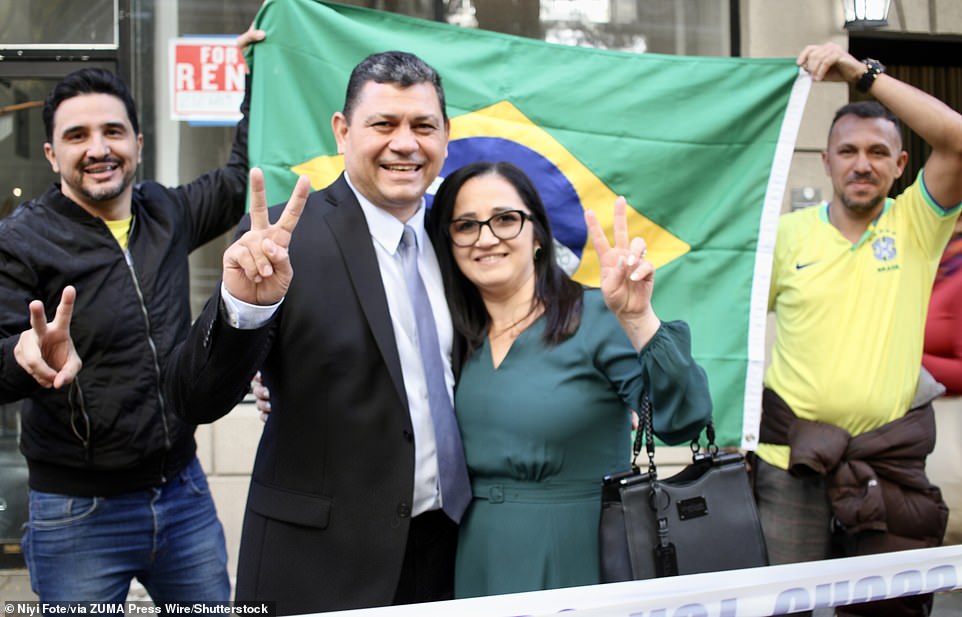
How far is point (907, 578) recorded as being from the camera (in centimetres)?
214

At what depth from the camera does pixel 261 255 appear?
1.97 meters

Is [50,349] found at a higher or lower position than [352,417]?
higher

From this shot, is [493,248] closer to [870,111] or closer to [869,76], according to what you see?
[869,76]

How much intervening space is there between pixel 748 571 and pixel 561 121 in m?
1.85

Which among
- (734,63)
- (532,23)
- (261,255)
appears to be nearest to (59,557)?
(261,255)

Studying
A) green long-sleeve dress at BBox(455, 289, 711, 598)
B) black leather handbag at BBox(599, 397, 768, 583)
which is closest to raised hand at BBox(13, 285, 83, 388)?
green long-sleeve dress at BBox(455, 289, 711, 598)

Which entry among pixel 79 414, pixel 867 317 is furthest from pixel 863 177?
pixel 79 414

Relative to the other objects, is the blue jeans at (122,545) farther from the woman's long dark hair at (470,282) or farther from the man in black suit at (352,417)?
the woman's long dark hair at (470,282)

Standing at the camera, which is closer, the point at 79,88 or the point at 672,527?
the point at 672,527

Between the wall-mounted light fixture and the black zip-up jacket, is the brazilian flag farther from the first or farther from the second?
the wall-mounted light fixture

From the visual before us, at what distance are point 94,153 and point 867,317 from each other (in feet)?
8.85

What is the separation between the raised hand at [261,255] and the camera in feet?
6.45

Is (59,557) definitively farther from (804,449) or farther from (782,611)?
(804,449)

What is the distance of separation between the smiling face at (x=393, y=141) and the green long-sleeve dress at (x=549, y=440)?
1.80 ft
